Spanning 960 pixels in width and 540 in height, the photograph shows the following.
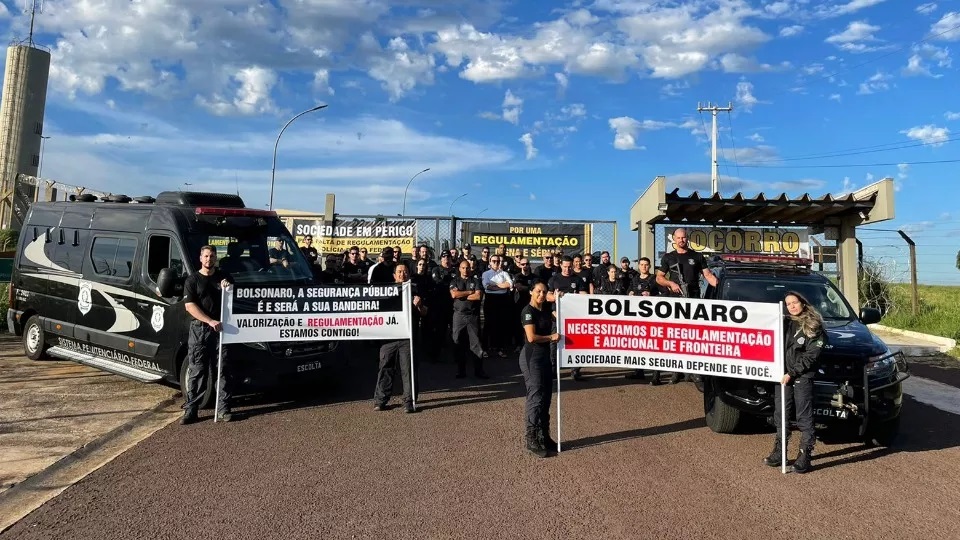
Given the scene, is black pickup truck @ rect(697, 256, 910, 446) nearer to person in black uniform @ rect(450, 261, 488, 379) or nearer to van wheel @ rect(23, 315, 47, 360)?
person in black uniform @ rect(450, 261, 488, 379)

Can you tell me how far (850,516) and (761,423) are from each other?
2.13 meters

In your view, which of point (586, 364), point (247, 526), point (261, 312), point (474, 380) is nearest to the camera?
point (247, 526)

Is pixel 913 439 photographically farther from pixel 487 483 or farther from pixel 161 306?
pixel 161 306

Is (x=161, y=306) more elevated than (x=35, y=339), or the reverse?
(x=161, y=306)

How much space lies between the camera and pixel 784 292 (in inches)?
298

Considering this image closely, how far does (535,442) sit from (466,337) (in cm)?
370

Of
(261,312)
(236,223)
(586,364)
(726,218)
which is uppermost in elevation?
(726,218)

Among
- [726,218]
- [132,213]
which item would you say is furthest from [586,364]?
[726,218]

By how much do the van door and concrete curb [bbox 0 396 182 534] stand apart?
26.6 inches

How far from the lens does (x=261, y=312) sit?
7.00 meters

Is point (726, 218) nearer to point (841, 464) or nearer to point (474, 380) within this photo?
point (474, 380)

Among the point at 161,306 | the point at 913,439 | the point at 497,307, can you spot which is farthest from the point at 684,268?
the point at 161,306

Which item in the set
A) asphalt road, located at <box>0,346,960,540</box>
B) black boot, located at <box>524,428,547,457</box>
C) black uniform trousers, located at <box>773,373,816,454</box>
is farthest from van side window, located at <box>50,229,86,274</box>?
black uniform trousers, located at <box>773,373,816,454</box>

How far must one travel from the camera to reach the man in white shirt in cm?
1097
